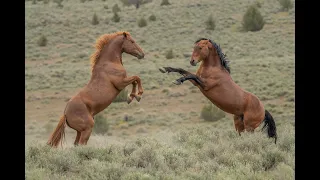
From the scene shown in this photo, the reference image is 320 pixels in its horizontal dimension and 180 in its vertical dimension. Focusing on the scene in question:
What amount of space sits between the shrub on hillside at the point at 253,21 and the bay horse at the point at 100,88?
105 feet

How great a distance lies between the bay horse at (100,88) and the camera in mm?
9906

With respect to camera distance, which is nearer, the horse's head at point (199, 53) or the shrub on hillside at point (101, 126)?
the horse's head at point (199, 53)

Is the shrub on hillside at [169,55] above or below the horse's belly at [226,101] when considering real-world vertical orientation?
below

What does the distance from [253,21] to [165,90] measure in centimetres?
1446

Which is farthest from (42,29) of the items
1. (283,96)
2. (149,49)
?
(283,96)

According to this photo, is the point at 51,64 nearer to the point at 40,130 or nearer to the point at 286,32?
the point at 40,130

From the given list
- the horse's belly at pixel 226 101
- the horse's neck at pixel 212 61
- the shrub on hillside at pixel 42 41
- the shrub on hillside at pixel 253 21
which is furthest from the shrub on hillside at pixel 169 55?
the horse's belly at pixel 226 101

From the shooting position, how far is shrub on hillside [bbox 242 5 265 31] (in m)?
41.4

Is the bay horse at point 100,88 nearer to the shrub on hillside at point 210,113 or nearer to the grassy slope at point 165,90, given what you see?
the grassy slope at point 165,90

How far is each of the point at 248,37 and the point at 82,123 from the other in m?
31.8

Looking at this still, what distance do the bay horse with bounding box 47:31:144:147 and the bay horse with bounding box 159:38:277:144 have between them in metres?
0.85

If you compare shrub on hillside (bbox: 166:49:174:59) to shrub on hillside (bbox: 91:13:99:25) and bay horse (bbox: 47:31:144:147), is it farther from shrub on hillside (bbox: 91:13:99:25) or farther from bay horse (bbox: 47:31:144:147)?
bay horse (bbox: 47:31:144:147)

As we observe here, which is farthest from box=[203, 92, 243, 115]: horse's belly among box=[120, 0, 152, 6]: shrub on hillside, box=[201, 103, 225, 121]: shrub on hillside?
box=[120, 0, 152, 6]: shrub on hillside

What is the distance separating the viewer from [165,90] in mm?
29828
